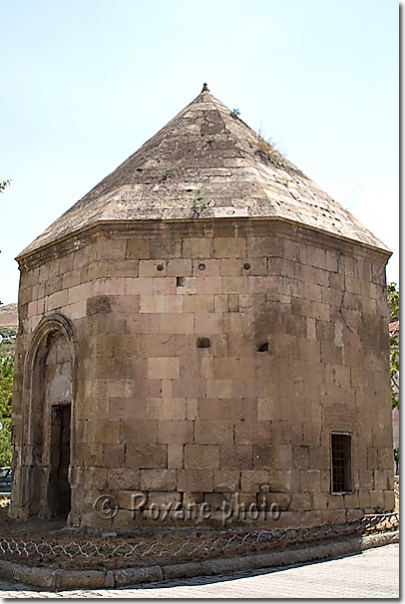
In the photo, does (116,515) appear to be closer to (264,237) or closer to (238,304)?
(238,304)

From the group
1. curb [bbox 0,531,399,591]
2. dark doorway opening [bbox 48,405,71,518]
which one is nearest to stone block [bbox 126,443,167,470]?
curb [bbox 0,531,399,591]

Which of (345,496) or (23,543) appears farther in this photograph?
(345,496)

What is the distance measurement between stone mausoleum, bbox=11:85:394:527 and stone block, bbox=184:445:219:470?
0.8 inches

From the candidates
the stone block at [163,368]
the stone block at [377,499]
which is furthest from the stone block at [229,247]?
the stone block at [377,499]

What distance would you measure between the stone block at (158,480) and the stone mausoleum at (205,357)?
0.07 ft

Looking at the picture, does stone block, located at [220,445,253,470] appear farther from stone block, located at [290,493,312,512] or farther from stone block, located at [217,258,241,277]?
stone block, located at [217,258,241,277]

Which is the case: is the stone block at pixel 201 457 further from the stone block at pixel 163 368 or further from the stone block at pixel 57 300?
the stone block at pixel 57 300

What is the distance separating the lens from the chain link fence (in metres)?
7.62

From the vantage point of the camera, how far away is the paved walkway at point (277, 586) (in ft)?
22.0

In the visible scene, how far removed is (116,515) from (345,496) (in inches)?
137

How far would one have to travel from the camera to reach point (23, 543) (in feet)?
27.6

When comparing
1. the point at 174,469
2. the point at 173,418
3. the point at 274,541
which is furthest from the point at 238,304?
the point at 274,541

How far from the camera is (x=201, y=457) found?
9297 mm

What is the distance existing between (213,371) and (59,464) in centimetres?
342
